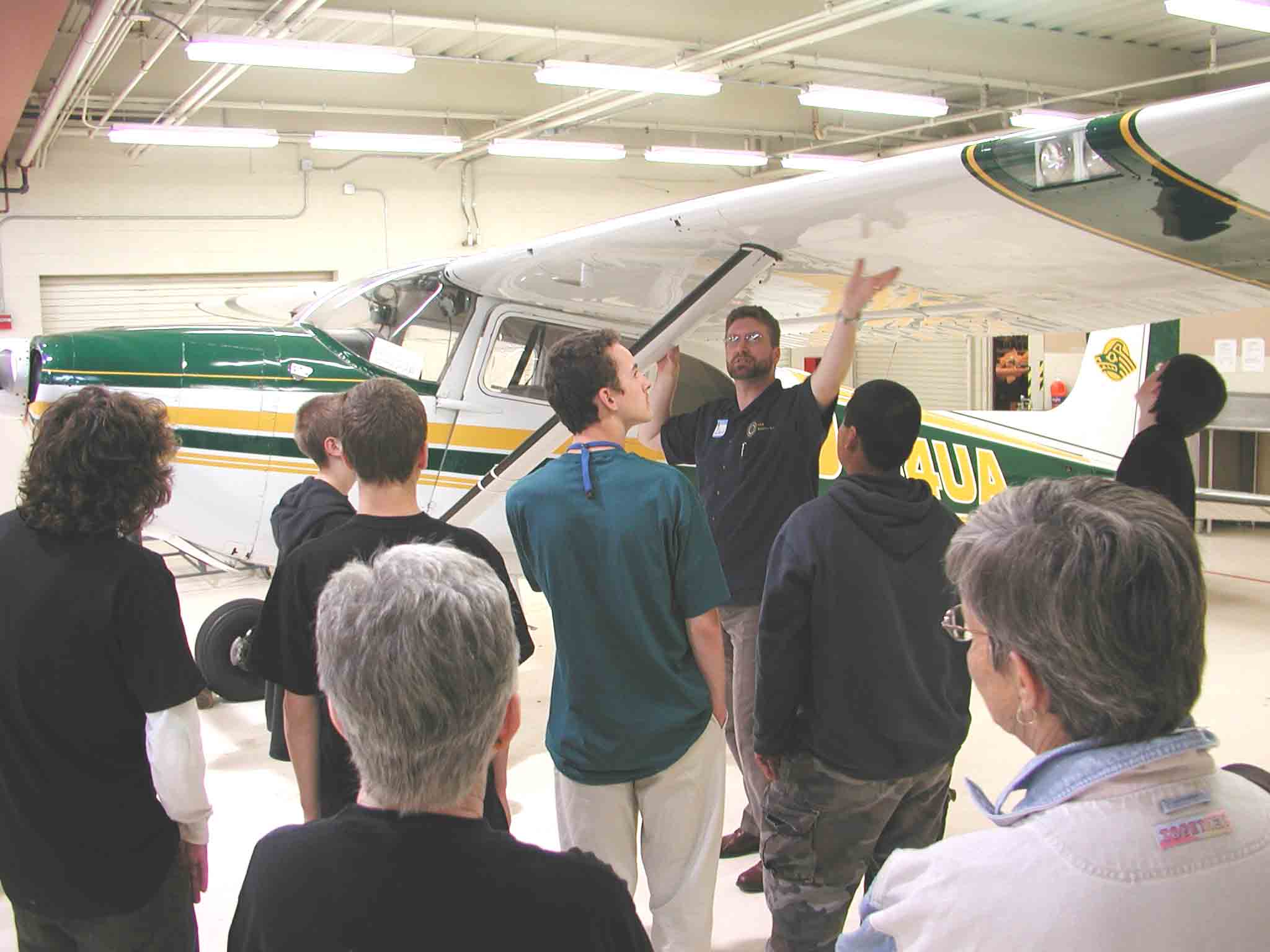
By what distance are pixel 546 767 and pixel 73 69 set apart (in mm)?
7425

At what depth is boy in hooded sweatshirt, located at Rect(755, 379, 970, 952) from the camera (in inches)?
90.1

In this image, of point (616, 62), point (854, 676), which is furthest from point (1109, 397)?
point (616, 62)

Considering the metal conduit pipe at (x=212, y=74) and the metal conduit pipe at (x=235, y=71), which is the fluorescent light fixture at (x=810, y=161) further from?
the metal conduit pipe at (x=212, y=74)

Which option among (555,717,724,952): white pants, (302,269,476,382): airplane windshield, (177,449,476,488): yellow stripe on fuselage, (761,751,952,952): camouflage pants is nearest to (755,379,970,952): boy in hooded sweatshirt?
(761,751,952,952): camouflage pants

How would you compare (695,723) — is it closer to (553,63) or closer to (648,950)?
(648,950)

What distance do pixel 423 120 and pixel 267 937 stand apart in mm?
14756

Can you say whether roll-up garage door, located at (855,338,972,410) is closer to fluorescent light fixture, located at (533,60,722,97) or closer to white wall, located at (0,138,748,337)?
white wall, located at (0,138,748,337)

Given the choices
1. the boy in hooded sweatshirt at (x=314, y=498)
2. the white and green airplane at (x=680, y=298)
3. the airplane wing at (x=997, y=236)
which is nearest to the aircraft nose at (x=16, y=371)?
the white and green airplane at (x=680, y=298)

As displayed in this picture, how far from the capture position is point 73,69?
8367mm

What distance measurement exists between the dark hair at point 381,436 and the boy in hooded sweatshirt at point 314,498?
45cm

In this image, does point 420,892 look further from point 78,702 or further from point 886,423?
point 886,423

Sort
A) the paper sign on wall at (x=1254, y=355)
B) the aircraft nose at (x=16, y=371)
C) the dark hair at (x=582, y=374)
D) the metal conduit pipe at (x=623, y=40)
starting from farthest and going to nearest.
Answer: the paper sign on wall at (x=1254, y=355) → the metal conduit pipe at (x=623, y=40) → the aircraft nose at (x=16, y=371) → the dark hair at (x=582, y=374)

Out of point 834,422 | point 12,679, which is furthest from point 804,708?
point 834,422

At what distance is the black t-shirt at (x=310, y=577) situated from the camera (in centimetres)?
212
